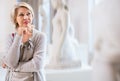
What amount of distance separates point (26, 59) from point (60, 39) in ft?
2.82

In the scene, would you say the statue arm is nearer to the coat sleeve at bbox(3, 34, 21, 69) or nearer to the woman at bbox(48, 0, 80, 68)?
the woman at bbox(48, 0, 80, 68)

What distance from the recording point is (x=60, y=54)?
5.97 feet

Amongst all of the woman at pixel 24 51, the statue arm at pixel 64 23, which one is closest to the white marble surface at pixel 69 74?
the statue arm at pixel 64 23

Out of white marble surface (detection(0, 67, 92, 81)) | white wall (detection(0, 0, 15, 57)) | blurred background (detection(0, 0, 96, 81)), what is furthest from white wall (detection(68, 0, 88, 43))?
white wall (detection(0, 0, 15, 57))

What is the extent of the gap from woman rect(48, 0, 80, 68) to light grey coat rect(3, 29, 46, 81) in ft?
2.65

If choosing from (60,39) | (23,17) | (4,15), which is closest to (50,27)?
(60,39)

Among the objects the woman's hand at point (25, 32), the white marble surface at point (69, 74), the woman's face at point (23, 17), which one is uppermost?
the woman's face at point (23, 17)

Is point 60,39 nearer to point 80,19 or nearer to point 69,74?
point 69,74

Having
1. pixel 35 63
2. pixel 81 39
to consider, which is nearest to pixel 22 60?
pixel 35 63

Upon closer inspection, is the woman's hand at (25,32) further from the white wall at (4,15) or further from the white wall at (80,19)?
the white wall at (80,19)

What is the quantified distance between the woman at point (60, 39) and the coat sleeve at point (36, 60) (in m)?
0.81

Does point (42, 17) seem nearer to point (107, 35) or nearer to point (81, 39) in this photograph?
point (81, 39)

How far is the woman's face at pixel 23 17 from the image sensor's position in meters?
0.98

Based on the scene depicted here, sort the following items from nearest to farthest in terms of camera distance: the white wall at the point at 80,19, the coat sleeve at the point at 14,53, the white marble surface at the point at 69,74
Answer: the coat sleeve at the point at 14,53
the white marble surface at the point at 69,74
the white wall at the point at 80,19
